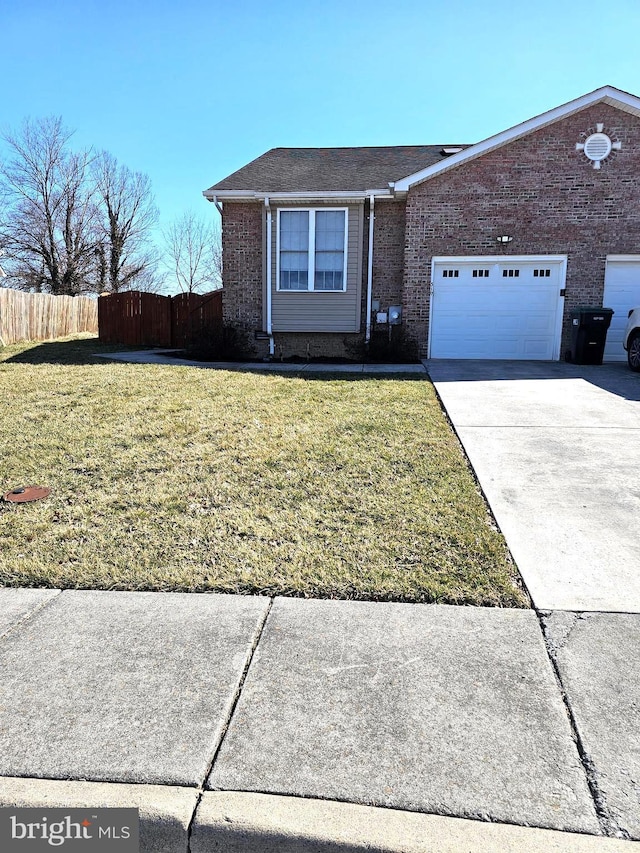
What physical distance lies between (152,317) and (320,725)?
60.2ft

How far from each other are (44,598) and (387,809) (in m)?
2.18

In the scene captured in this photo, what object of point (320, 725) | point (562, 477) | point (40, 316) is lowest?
point (320, 725)

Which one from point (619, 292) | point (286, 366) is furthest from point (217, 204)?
point (619, 292)

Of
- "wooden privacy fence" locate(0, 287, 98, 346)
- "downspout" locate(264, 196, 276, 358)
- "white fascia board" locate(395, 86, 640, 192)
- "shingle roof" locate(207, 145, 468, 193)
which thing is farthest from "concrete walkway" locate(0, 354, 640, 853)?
"wooden privacy fence" locate(0, 287, 98, 346)

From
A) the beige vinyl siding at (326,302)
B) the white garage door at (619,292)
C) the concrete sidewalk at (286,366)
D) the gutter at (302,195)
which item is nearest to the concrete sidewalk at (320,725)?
the concrete sidewalk at (286,366)

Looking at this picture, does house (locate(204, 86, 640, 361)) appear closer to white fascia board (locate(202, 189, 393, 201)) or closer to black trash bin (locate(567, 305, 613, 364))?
white fascia board (locate(202, 189, 393, 201))

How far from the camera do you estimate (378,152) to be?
53.2 ft

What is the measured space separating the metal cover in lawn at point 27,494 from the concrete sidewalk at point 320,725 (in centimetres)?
165

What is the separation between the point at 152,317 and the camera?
19.0 m

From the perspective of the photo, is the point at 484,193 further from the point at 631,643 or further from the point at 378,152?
the point at 631,643

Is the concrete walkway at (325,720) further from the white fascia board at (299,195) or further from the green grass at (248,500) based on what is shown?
A: the white fascia board at (299,195)

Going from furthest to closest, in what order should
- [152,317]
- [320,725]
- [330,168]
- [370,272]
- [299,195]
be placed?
[152,317] → [330,168] → [370,272] → [299,195] → [320,725]

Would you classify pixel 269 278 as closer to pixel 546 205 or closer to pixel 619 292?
pixel 546 205

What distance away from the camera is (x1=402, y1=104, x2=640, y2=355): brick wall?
1237 centimetres
